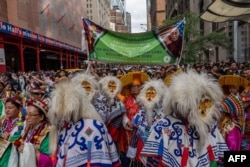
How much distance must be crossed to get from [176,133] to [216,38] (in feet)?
68.9

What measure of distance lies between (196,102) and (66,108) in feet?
3.83

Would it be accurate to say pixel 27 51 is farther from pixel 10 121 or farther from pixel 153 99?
pixel 10 121

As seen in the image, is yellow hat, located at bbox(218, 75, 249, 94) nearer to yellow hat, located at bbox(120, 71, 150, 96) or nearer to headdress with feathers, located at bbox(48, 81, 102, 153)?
yellow hat, located at bbox(120, 71, 150, 96)

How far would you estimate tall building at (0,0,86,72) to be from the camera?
2252 cm

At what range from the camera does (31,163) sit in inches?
123

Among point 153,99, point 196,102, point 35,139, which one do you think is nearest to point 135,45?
point 153,99

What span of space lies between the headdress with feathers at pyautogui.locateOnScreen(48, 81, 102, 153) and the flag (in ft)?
13.7

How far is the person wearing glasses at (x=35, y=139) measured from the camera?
3.13 meters

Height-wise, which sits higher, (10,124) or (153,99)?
(153,99)

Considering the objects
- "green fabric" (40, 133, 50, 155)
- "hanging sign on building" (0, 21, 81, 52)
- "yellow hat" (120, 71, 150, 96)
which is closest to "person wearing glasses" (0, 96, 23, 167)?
"green fabric" (40, 133, 50, 155)

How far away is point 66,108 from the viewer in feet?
10.1

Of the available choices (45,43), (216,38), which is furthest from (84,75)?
(45,43)

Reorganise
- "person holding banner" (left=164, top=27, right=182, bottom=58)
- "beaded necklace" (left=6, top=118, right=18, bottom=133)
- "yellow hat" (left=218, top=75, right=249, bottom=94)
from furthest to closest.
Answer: "person holding banner" (left=164, top=27, right=182, bottom=58), "yellow hat" (left=218, top=75, right=249, bottom=94), "beaded necklace" (left=6, top=118, right=18, bottom=133)

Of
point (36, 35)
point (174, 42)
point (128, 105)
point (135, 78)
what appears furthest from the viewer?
point (36, 35)
